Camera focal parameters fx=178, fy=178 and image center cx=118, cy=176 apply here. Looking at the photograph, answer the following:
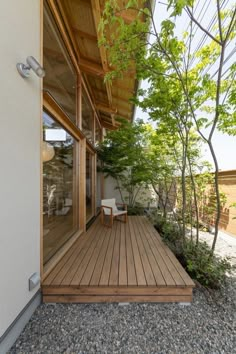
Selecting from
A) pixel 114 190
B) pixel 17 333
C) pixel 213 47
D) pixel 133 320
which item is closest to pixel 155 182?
pixel 114 190

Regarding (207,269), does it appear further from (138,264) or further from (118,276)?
(118,276)

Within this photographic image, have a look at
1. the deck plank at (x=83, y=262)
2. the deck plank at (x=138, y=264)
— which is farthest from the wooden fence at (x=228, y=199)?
the deck plank at (x=83, y=262)

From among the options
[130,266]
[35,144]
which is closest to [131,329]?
[130,266]

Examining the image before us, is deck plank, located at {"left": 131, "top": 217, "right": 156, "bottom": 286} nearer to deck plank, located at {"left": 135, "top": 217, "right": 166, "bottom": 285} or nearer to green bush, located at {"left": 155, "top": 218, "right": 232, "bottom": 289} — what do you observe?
deck plank, located at {"left": 135, "top": 217, "right": 166, "bottom": 285}

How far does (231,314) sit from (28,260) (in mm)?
2308

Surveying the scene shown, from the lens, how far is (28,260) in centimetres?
184

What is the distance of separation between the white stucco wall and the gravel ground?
33 centimetres

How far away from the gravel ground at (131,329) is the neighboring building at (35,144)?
0.24 meters

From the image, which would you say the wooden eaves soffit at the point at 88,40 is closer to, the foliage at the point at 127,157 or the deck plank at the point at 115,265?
the foliage at the point at 127,157

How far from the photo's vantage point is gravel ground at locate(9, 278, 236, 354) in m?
1.55

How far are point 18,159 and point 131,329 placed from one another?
1959 millimetres

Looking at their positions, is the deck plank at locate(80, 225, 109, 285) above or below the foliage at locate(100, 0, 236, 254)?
below

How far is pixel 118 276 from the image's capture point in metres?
2.25

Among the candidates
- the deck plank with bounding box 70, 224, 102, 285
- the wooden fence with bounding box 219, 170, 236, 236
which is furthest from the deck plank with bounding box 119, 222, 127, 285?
the wooden fence with bounding box 219, 170, 236, 236
